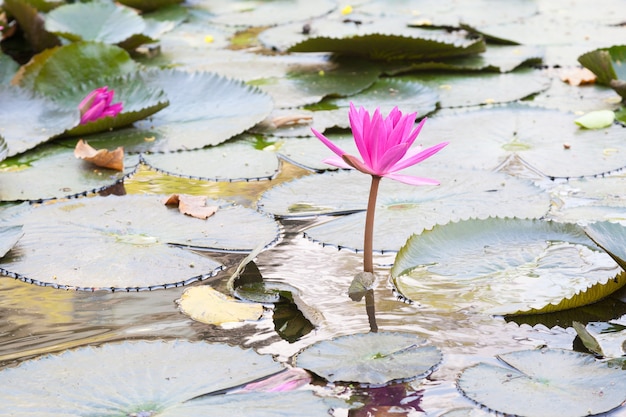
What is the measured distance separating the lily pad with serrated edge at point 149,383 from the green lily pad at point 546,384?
25 cm

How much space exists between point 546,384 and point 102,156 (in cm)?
155

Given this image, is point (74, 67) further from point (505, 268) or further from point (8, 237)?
point (505, 268)

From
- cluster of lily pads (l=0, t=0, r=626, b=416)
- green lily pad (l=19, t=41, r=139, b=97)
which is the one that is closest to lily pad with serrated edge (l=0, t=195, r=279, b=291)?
cluster of lily pads (l=0, t=0, r=626, b=416)

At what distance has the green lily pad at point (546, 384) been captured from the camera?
4.39ft

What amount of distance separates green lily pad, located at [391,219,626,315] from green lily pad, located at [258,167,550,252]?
131 mm

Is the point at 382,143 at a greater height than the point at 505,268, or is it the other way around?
the point at 382,143

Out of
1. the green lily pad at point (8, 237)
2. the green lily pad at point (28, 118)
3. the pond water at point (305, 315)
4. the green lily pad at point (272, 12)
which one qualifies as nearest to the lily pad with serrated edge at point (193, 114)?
the green lily pad at point (28, 118)

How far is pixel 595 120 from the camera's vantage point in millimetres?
→ 2754

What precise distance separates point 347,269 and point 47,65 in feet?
5.42

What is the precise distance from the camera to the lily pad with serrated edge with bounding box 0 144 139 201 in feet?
7.81

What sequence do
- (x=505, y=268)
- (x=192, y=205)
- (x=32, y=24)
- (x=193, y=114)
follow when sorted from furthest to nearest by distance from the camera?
(x=32, y=24) < (x=193, y=114) < (x=192, y=205) < (x=505, y=268)

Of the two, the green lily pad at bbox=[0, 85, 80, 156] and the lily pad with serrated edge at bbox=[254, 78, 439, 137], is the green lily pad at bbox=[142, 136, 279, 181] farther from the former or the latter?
the green lily pad at bbox=[0, 85, 80, 156]

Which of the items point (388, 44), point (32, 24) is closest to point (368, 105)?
point (388, 44)

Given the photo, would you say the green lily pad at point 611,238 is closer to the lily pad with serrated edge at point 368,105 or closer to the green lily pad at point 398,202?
the green lily pad at point 398,202
